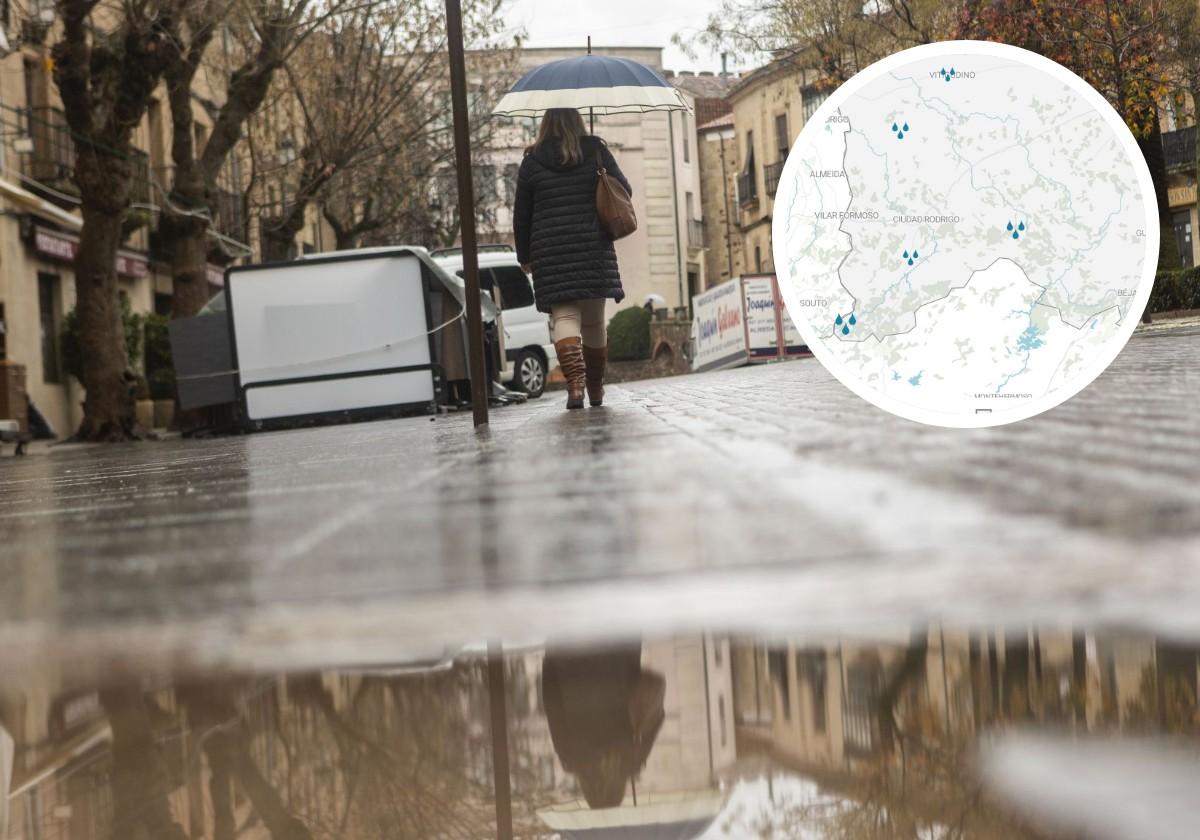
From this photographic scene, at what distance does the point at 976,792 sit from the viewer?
5.77ft

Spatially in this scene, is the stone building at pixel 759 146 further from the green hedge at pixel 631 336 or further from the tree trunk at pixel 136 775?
the tree trunk at pixel 136 775

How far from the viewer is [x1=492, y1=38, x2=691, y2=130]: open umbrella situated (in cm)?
1055

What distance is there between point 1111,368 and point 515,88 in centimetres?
416

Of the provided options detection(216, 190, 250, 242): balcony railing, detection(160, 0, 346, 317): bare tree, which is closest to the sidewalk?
detection(160, 0, 346, 317): bare tree

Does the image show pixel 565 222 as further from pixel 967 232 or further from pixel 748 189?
pixel 748 189

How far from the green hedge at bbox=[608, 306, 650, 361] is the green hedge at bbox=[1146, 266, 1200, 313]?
29.6 meters

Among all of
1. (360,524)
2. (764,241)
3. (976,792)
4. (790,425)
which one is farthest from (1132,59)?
(764,241)

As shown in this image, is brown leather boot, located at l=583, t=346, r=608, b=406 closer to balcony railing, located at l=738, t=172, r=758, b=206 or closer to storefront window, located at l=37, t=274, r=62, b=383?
storefront window, located at l=37, t=274, r=62, b=383

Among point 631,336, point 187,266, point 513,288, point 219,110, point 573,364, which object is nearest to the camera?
point 573,364

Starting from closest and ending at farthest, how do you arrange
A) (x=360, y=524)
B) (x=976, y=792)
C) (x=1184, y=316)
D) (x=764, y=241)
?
(x=976, y=792)
(x=360, y=524)
(x=1184, y=316)
(x=764, y=241)

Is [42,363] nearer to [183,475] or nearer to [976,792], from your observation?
[183,475]

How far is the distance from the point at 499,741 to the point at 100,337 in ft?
63.4

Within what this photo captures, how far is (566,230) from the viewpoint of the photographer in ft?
32.3

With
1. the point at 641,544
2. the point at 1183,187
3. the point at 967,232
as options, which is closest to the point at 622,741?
the point at 641,544
